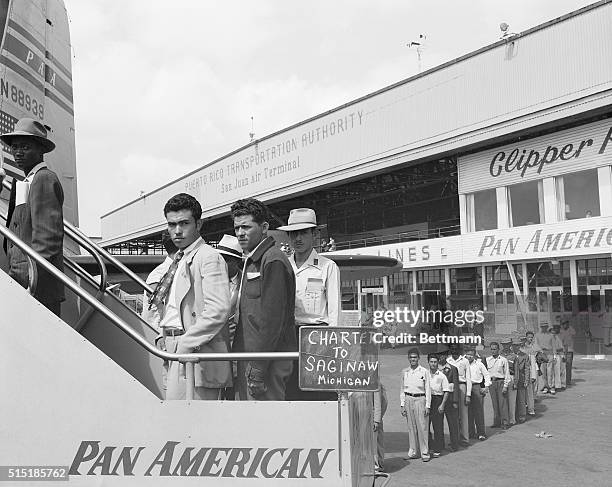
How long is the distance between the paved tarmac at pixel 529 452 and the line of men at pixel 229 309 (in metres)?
4.11

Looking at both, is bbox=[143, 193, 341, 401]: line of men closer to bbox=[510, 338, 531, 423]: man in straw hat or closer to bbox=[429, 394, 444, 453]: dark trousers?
bbox=[429, 394, 444, 453]: dark trousers

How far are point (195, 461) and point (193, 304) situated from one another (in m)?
0.83

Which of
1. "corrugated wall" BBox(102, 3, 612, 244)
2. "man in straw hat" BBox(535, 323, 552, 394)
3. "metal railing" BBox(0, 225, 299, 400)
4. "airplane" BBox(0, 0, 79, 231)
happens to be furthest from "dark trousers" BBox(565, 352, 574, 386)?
"metal railing" BBox(0, 225, 299, 400)

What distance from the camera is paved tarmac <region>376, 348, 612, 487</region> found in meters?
8.39

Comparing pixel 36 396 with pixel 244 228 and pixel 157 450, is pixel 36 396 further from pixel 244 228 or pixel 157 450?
pixel 244 228

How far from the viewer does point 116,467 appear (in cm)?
286

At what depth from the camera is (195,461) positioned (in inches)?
113

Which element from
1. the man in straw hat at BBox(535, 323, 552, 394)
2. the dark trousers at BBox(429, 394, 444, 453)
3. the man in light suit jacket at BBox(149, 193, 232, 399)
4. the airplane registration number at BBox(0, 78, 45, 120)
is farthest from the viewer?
the man in straw hat at BBox(535, 323, 552, 394)

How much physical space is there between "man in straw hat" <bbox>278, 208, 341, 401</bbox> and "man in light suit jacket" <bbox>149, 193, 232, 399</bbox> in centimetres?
74

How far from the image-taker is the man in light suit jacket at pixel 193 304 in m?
3.15

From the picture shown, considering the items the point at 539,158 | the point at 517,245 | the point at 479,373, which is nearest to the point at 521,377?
the point at 479,373

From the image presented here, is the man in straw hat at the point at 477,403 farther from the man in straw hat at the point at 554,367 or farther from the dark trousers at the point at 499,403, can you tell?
the man in straw hat at the point at 554,367

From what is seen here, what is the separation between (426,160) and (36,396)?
22.7 meters

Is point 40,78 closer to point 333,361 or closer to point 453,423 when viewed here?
point 333,361
